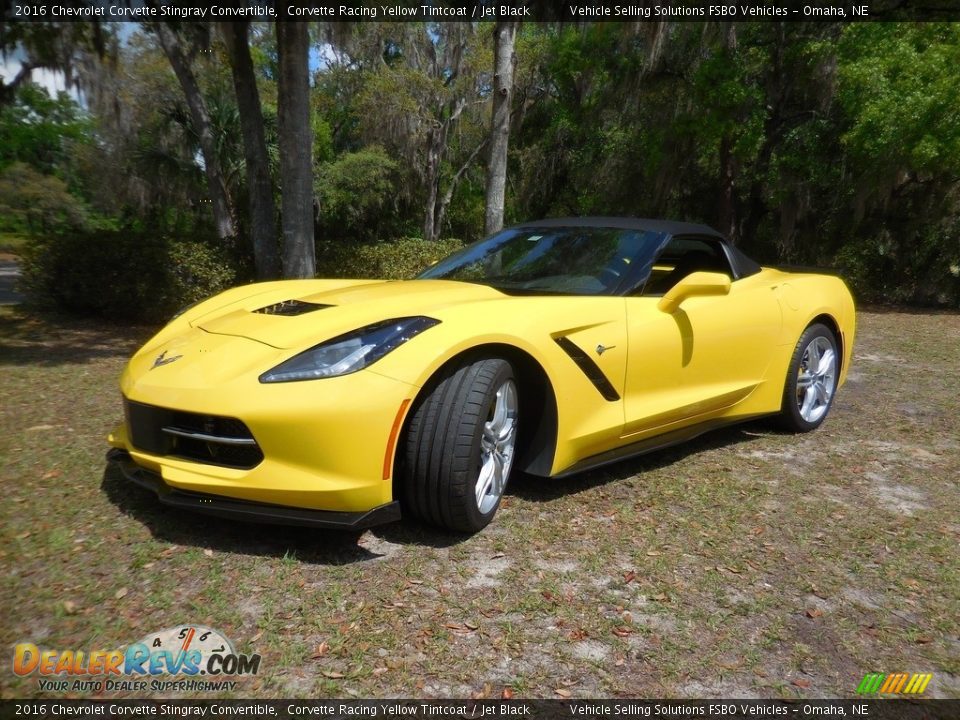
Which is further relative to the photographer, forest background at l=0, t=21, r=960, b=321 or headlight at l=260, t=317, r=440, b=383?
forest background at l=0, t=21, r=960, b=321

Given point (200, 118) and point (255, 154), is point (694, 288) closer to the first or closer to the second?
point (255, 154)

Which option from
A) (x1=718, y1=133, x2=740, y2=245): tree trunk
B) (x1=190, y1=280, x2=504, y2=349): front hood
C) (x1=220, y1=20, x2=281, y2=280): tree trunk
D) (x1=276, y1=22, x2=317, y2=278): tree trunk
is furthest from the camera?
(x1=718, y1=133, x2=740, y2=245): tree trunk

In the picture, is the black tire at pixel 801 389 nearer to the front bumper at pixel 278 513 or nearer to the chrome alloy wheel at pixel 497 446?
the chrome alloy wheel at pixel 497 446

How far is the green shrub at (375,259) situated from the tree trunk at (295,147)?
215 cm

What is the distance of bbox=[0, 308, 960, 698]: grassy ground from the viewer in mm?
2086

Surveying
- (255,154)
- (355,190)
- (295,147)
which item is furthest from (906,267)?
(355,190)

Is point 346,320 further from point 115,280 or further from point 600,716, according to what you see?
point 115,280

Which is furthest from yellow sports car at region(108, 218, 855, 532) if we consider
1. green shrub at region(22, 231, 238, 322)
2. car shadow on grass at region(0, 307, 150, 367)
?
green shrub at region(22, 231, 238, 322)

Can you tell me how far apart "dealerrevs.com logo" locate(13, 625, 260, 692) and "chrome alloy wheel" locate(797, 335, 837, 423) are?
380 centimetres

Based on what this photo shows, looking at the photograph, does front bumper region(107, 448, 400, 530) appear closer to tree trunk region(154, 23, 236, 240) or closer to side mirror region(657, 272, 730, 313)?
side mirror region(657, 272, 730, 313)

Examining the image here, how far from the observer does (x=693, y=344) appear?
361 cm

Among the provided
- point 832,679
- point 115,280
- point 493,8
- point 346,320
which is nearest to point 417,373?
point 346,320

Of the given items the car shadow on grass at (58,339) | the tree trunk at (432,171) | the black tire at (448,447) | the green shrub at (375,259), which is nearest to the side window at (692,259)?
the black tire at (448,447)

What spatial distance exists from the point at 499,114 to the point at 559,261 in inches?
279
